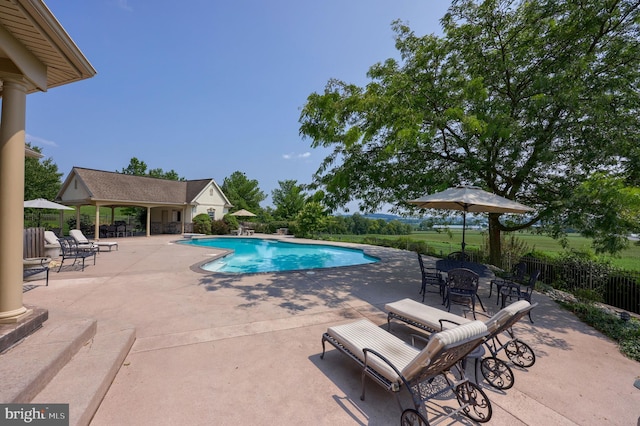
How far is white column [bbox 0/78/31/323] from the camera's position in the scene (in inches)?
114

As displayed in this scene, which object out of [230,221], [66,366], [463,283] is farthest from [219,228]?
[463,283]

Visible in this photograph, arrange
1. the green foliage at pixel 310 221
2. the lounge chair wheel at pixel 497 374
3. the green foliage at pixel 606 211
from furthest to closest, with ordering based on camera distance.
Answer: the green foliage at pixel 310 221 → the green foliage at pixel 606 211 → the lounge chair wheel at pixel 497 374

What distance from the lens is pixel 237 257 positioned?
47.7 ft

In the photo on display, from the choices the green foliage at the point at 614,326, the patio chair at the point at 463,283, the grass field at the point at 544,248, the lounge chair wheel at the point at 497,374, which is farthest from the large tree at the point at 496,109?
the lounge chair wheel at the point at 497,374

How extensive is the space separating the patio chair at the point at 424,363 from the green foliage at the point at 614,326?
336cm

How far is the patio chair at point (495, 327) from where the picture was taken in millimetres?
3061

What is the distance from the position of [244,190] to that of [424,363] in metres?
41.0

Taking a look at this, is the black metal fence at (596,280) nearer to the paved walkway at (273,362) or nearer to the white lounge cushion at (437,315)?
the paved walkway at (273,362)

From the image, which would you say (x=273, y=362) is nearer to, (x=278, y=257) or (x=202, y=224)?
(x=278, y=257)

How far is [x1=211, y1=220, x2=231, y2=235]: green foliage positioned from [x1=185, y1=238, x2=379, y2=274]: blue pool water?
9.05 ft

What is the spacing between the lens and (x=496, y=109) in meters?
7.12

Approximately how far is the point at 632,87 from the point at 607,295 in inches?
222

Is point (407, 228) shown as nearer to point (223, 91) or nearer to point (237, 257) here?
point (237, 257)

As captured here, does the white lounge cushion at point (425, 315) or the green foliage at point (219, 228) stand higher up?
the green foliage at point (219, 228)
